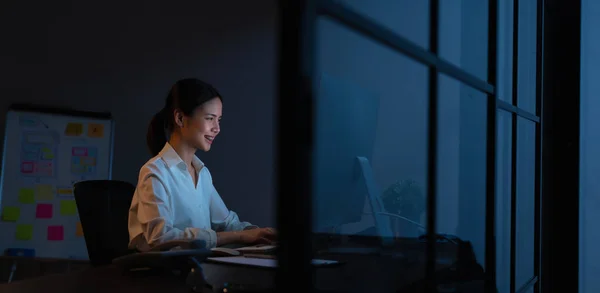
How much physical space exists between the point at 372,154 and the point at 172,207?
54.8 inches

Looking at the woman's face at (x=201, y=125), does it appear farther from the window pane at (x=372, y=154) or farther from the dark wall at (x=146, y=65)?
the dark wall at (x=146, y=65)

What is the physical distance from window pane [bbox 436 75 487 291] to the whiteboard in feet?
11.0

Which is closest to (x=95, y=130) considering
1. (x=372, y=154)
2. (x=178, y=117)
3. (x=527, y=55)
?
(x=178, y=117)

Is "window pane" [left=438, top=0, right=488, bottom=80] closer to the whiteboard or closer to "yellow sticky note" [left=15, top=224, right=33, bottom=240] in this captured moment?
the whiteboard

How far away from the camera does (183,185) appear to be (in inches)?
96.0

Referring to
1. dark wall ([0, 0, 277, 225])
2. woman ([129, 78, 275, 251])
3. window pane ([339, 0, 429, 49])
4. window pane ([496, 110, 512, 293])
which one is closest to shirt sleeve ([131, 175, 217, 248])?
woman ([129, 78, 275, 251])

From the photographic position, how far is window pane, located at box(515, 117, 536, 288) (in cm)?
195

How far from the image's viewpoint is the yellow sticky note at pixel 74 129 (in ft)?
13.9

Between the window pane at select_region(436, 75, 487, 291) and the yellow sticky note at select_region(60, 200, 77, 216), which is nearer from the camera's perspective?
the window pane at select_region(436, 75, 487, 291)

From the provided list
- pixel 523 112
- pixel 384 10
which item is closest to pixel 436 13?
pixel 384 10

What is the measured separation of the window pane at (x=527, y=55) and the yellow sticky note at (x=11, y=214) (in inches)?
135

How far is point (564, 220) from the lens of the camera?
215cm

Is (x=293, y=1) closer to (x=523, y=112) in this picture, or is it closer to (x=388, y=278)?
(x=388, y=278)

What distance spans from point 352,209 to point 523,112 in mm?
1032
